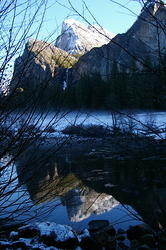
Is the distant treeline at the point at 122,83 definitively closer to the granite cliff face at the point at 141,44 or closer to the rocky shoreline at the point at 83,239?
the granite cliff face at the point at 141,44

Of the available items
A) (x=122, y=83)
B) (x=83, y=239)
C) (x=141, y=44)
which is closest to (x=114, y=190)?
(x=83, y=239)

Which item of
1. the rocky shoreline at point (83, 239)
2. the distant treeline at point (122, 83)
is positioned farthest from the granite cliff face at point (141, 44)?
the rocky shoreline at point (83, 239)

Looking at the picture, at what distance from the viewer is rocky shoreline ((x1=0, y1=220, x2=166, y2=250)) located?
8.09m

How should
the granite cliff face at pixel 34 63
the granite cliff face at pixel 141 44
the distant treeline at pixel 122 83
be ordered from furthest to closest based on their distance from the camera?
the granite cliff face at pixel 34 63
the distant treeline at pixel 122 83
the granite cliff face at pixel 141 44

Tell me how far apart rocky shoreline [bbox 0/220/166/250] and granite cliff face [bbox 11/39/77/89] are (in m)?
6.67

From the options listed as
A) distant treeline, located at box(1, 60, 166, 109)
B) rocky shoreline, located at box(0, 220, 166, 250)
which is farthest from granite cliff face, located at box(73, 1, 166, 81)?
rocky shoreline, located at box(0, 220, 166, 250)

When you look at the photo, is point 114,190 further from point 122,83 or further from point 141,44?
point 141,44

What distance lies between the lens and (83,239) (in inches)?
328

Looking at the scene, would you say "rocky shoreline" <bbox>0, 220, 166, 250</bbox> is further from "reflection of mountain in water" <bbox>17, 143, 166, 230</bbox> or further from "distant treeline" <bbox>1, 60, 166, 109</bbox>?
"distant treeline" <bbox>1, 60, 166, 109</bbox>

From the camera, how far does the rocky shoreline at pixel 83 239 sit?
26.6 feet

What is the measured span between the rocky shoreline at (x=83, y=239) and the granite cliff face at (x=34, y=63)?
667 centimetres

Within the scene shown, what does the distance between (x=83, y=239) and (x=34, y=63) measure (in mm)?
7273

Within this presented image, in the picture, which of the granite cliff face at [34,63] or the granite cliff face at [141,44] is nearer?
the granite cliff face at [141,44]

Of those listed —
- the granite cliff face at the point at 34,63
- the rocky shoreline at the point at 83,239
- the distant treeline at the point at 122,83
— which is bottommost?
the rocky shoreline at the point at 83,239
